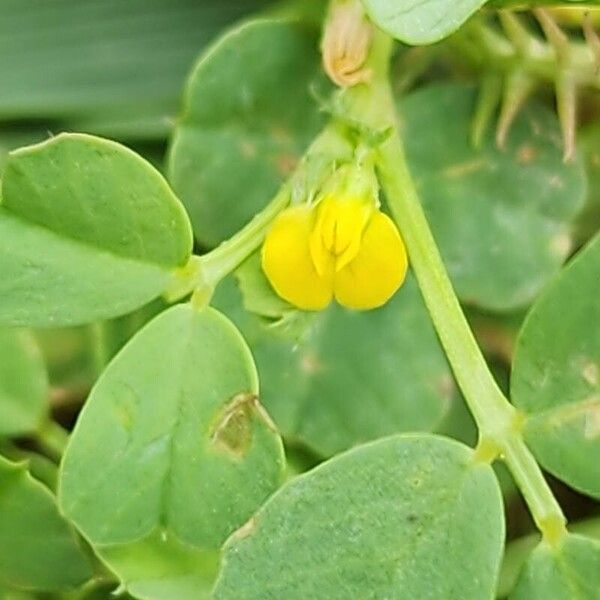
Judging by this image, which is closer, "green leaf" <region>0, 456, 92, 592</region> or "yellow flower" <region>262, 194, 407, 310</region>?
"yellow flower" <region>262, 194, 407, 310</region>

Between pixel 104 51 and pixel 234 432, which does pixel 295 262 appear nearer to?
pixel 234 432

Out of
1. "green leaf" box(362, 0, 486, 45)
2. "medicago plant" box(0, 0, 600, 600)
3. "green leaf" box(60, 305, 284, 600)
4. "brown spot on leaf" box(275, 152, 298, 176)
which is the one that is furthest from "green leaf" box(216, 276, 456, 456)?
"green leaf" box(362, 0, 486, 45)

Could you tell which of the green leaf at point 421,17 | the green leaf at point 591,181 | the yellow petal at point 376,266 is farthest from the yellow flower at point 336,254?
the green leaf at point 591,181

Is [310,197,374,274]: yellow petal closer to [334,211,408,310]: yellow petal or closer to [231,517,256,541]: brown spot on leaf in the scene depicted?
[334,211,408,310]: yellow petal

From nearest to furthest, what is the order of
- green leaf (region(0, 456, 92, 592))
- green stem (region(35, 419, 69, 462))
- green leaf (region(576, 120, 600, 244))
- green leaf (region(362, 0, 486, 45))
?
green leaf (region(362, 0, 486, 45))
green leaf (region(0, 456, 92, 592))
green stem (region(35, 419, 69, 462))
green leaf (region(576, 120, 600, 244))

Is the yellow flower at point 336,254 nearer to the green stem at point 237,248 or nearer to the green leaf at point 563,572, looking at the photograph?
the green stem at point 237,248

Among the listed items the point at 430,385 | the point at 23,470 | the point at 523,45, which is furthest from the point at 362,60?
the point at 23,470
